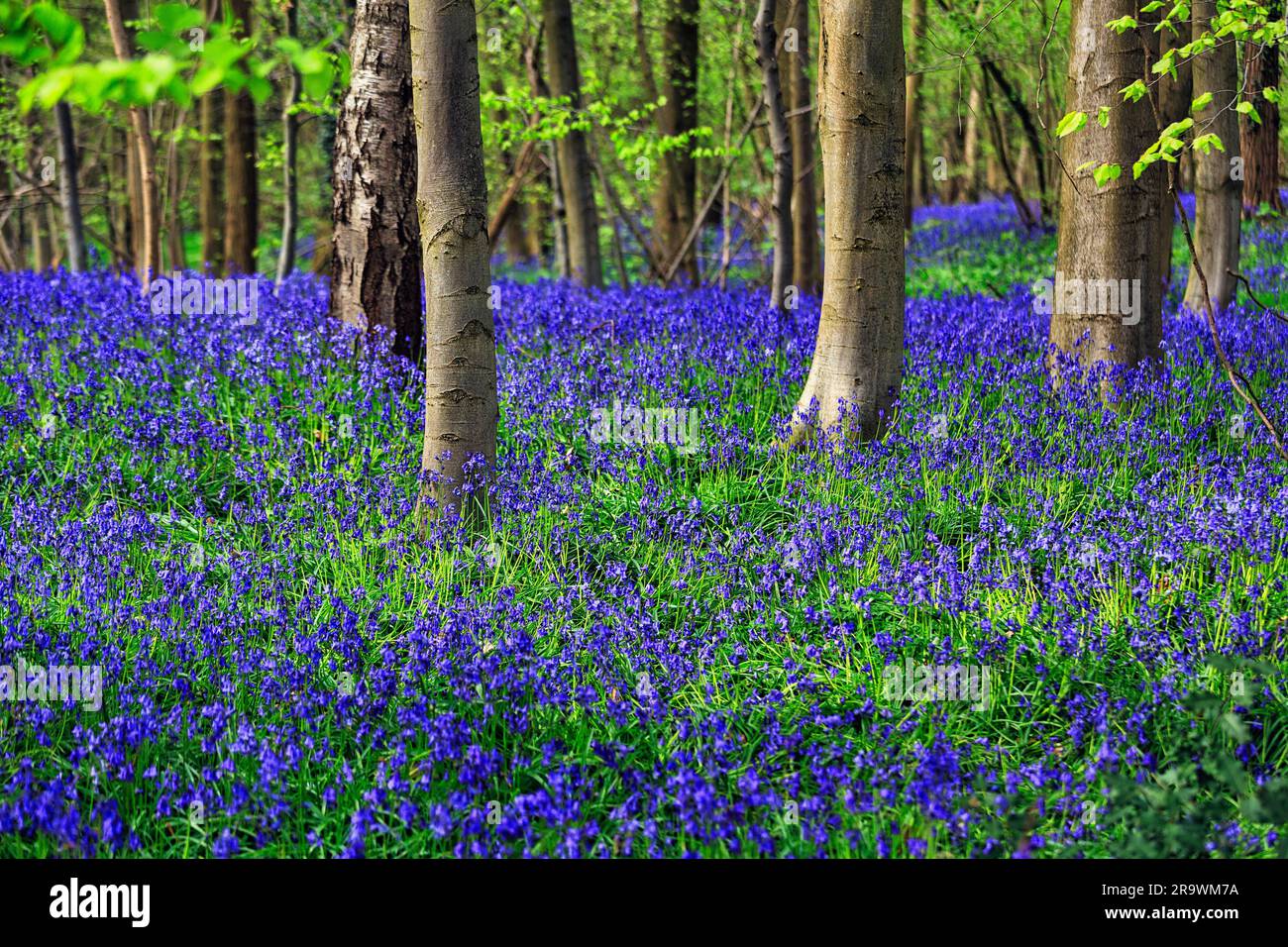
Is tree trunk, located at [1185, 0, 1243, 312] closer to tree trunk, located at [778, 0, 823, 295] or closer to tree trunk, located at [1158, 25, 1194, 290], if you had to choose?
tree trunk, located at [1158, 25, 1194, 290]

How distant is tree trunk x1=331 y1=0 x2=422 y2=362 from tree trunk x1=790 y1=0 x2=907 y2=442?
2534 mm

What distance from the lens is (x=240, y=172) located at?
1327cm

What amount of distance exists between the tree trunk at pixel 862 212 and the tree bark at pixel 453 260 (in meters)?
1.74

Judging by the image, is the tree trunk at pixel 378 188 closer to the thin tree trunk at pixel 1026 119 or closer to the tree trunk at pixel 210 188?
the tree trunk at pixel 210 188

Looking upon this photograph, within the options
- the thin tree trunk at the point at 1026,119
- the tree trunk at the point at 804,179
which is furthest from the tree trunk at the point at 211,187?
the thin tree trunk at the point at 1026,119

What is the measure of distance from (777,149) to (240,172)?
7.69 meters

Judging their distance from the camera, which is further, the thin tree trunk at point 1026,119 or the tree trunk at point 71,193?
the thin tree trunk at point 1026,119

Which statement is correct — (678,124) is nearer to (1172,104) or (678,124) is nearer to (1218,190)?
(1172,104)

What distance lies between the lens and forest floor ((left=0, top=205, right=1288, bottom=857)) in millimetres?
2984

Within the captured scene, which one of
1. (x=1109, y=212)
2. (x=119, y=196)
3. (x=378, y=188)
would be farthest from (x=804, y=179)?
(x=119, y=196)

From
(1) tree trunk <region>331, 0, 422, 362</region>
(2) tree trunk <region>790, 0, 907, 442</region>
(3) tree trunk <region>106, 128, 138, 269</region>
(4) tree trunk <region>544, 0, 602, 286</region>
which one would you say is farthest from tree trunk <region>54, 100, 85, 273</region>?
(3) tree trunk <region>106, 128, 138, 269</region>

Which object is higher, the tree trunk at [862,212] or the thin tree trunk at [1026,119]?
the thin tree trunk at [1026,119]

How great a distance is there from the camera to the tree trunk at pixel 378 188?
636cm

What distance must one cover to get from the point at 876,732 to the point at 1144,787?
830 mm
